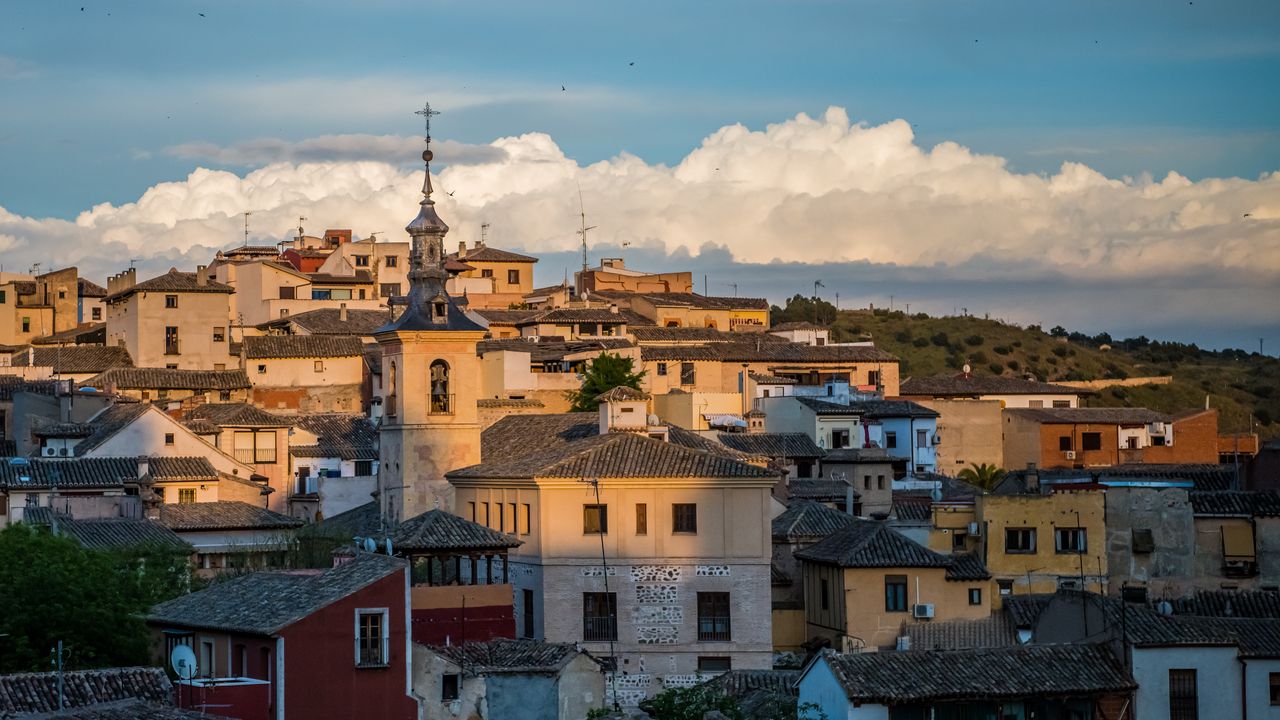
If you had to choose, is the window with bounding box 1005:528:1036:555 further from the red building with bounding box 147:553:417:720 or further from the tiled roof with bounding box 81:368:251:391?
the tiled roof with bounding box 81:368:251:391

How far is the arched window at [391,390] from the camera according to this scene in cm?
5522

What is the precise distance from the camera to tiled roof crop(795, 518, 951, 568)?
4994cm

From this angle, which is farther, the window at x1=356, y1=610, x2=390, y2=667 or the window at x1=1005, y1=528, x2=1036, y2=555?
the window at x1=1005, y1=528, x2=1036, y2=555

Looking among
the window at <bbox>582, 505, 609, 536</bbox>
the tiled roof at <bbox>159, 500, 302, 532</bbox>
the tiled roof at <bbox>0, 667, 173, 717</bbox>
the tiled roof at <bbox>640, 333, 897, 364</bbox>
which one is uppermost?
the tiled roof at <bbox>640, 333, 897, 364</bbox>

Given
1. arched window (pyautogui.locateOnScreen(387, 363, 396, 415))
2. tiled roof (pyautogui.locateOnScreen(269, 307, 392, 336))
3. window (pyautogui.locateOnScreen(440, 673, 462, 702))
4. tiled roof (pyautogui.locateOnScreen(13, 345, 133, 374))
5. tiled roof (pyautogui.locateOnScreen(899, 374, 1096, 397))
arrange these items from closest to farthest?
window (pyautogui.locateOnScreen(440, 673, 462, 702)) → arched window (pyautogui.locateOnScreen(387, 363, 396, 415)) → tiled roof (pyautogui.locateOnScreen(13, 345, 133, 374)) → tiled roof (pyautogui.locateOnScreen(269, 307, 392, 336)) → tiled roof (pyautogui.locateOnScreen(899, 374, 1096, 397))

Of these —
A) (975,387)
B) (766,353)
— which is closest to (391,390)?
(766,353)

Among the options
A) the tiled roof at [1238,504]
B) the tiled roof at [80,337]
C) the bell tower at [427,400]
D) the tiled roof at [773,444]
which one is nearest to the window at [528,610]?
the bell tower at [427,400]

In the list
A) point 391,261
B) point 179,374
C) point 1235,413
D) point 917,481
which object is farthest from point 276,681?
point 1235,413

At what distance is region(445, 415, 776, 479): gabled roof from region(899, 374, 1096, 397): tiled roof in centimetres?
3907

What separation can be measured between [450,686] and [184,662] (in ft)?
16.1

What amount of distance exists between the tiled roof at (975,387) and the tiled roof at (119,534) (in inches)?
1632

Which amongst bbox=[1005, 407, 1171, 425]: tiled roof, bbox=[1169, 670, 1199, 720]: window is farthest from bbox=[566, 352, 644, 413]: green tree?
bbox=[1169, 670, 1199, 720]: window

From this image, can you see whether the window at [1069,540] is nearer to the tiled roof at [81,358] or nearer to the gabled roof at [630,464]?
the gabled roof at [630,464]

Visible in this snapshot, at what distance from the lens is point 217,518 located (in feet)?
183
